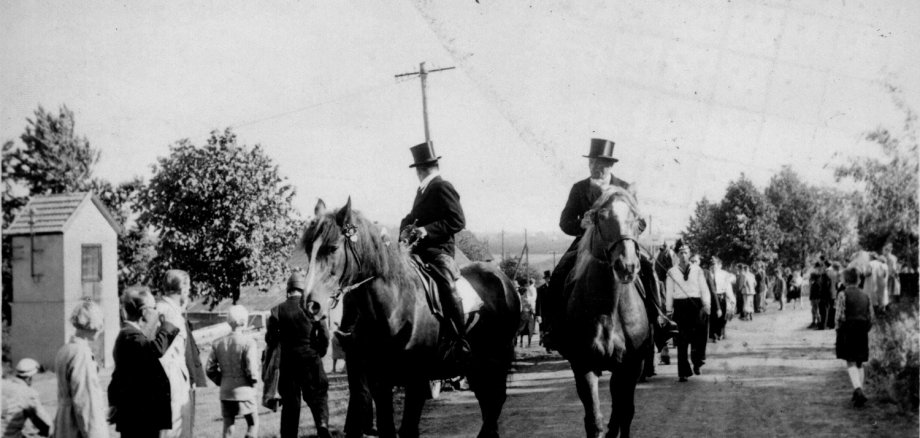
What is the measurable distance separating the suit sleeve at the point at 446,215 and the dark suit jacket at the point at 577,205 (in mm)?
1293

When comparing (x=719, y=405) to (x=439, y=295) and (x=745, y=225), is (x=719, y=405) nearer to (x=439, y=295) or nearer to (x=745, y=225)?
(x=439, y=295)

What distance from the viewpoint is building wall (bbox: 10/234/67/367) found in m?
19.9

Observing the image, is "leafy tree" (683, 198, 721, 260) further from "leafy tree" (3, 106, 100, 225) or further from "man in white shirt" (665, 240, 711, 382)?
"man in white shirt" (665, 240, 711, 382)

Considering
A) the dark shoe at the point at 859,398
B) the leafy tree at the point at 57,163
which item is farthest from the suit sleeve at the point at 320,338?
the leafy tree at the point at 57,163

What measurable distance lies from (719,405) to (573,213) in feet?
14.8

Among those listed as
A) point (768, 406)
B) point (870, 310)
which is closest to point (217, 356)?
point (768, 406)

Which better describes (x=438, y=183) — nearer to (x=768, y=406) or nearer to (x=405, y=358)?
(x=405, y=358)

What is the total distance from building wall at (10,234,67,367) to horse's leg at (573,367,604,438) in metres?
15.1

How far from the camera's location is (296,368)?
8727 mm

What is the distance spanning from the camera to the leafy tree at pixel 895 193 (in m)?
9.72

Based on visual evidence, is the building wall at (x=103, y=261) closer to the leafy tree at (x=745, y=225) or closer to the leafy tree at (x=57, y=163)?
the leafy tree at (x=57, y=163)

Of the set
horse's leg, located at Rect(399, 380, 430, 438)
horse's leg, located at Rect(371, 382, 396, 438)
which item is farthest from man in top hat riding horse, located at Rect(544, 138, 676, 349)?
horse's leg, located at Rect(371, 382, 396, 438)

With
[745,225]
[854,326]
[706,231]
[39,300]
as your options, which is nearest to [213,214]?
[39,300]

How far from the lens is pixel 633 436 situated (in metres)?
9.16
